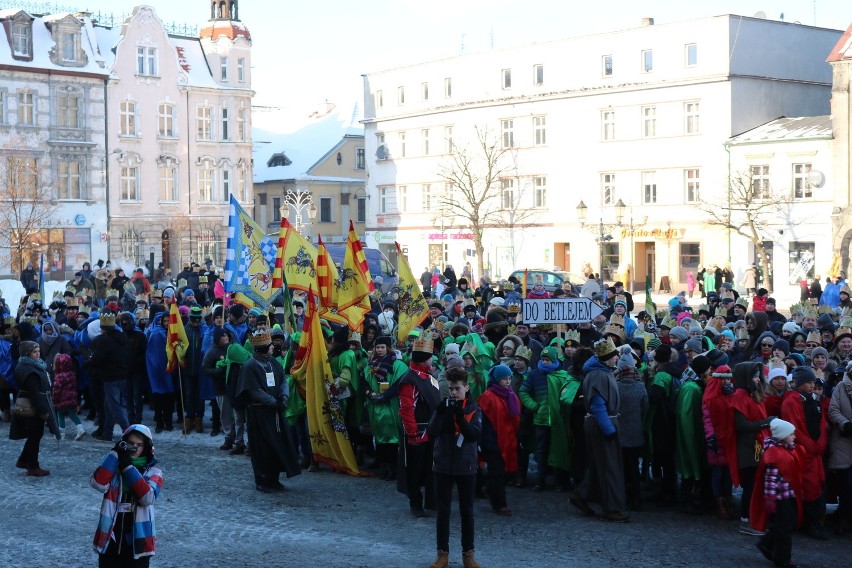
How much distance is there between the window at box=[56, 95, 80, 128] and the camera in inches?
2266

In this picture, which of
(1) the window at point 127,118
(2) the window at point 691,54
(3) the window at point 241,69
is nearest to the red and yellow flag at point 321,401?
(2) the window at point 691,54

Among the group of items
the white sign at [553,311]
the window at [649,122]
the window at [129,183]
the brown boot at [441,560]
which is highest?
the window at [649,122]

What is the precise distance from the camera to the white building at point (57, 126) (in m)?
55.9

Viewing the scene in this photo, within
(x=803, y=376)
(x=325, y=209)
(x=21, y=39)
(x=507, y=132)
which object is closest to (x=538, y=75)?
(x=507, y=132)

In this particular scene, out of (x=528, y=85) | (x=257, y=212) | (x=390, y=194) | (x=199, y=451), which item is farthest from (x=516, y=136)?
(x=199, y=451)

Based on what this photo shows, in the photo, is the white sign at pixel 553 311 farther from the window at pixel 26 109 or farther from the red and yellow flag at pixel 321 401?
the window at pixel 26 109

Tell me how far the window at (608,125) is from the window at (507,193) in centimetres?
628

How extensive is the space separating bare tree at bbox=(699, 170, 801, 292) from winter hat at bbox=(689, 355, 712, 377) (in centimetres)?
3704

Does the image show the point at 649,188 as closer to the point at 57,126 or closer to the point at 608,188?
the point at 608,188

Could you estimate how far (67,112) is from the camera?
190ft

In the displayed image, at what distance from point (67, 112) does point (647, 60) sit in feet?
89.3

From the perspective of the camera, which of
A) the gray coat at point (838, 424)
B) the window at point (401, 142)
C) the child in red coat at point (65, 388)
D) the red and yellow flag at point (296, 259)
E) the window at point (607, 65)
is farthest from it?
the window at point (401, 142)

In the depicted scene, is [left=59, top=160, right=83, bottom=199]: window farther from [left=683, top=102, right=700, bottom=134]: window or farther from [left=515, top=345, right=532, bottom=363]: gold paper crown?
[left=515, top=345, right=532, bottom=363]: gold paper crown

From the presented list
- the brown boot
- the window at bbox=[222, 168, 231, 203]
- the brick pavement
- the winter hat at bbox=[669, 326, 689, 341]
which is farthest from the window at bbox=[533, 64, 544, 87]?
the brown boot
